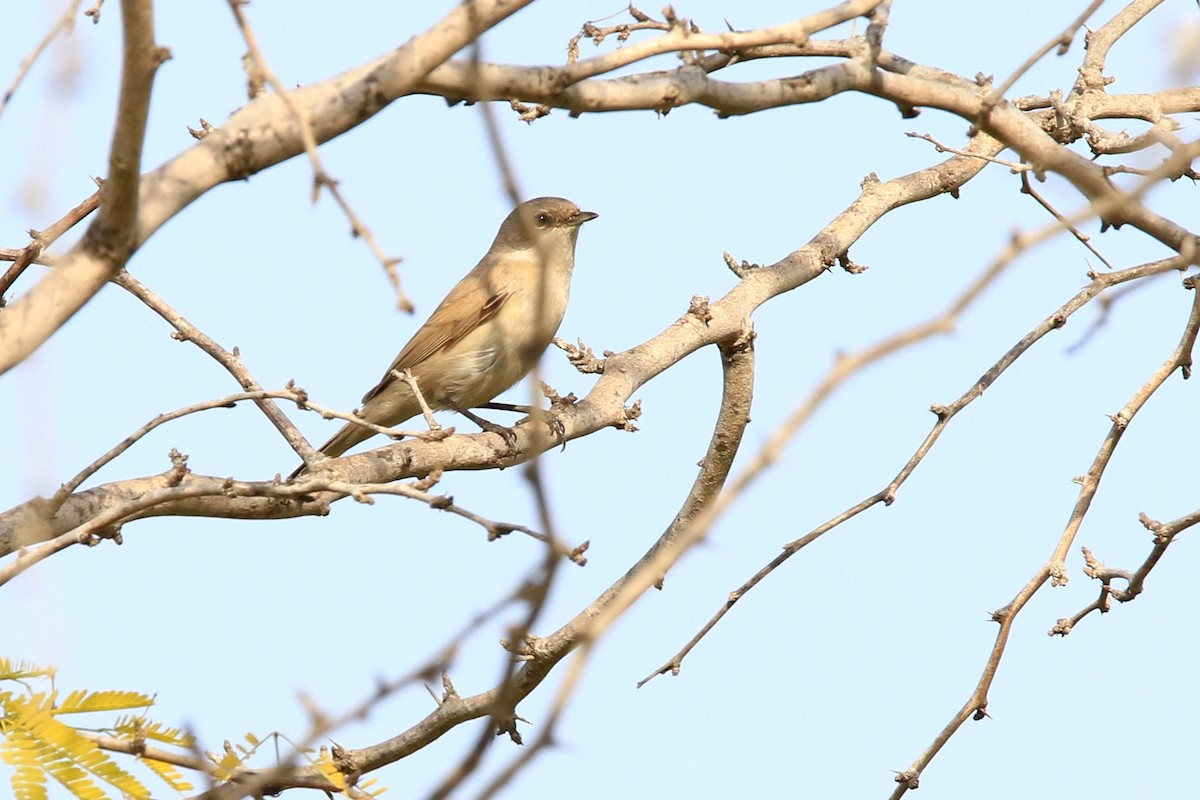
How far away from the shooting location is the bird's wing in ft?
26.9

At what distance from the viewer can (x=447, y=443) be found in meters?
6.00

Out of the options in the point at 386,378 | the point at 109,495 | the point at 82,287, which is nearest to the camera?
the point at 82,287

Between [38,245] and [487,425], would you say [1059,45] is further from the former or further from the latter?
[487,425]

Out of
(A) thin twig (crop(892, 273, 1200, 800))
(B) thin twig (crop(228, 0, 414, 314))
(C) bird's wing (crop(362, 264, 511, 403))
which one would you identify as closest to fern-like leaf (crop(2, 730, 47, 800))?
(B) thin twig (crop(228, 0, 414, 314))

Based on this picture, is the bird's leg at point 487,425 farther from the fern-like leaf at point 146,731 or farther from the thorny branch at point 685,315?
the fern-like leaf at point 146,731

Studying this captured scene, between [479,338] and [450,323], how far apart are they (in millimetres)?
329

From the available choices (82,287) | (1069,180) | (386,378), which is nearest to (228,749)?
(82,287)

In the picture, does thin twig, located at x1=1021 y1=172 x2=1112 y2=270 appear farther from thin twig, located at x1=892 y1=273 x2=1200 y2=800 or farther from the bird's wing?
the bird's wing

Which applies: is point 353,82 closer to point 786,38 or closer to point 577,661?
point 786,38

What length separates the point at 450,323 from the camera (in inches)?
327

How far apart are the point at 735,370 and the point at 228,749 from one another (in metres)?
3.76

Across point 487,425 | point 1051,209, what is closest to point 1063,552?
point 1051,209

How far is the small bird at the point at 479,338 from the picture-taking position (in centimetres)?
792

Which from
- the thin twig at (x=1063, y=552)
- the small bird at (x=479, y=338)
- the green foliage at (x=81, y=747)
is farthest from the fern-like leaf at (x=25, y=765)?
the small bird at (x=479, y=338)
